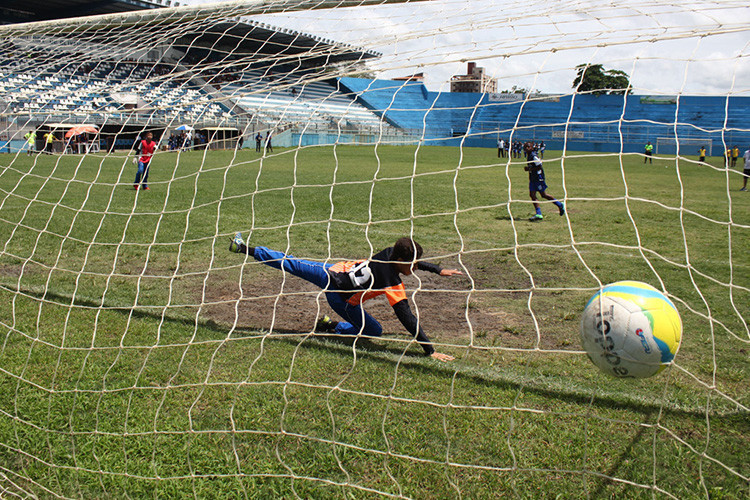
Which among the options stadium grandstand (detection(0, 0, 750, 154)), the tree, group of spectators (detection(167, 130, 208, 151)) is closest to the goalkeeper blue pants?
stadium grandstand (detection(0, 0, 750, 154))

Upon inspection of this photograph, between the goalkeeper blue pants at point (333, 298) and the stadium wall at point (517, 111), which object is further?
the goalkeeper blue pants at point (333, 298)

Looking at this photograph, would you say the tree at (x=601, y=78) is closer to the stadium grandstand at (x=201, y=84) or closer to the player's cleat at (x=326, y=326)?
the stadium grandstand at (x=201, y=84)

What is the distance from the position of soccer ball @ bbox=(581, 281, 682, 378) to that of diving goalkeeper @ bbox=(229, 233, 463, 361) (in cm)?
142

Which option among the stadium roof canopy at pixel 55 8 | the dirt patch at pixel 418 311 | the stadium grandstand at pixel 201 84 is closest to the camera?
the dirt patch at pixel 418 311


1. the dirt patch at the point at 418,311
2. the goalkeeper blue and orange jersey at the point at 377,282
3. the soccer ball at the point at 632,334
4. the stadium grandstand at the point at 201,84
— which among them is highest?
the stadium grandstand at the point at 201,84

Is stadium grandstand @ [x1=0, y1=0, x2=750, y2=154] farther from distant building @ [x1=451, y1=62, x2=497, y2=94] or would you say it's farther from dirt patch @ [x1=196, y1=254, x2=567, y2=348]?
dirt patch @ [x1=196, y1=254, x2=567, y2=348]

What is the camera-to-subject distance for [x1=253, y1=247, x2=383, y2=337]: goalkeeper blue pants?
4.42 meters

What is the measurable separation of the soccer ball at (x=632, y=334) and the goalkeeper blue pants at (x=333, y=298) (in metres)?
1.87

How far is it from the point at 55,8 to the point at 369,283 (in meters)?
15.4

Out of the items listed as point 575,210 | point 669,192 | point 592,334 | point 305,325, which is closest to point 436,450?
point 592,334

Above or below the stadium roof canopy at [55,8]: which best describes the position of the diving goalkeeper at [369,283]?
below

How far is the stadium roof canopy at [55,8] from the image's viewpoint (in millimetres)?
14359

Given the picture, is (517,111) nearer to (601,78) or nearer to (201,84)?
(601,78)

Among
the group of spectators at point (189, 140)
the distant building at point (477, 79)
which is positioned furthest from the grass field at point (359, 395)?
the group of spectators at point (189, 140)
